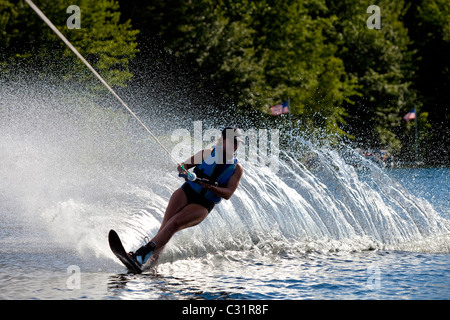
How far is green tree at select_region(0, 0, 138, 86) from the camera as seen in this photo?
89.6ft

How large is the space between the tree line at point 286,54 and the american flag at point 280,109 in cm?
102

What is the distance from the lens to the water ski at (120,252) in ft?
22.7

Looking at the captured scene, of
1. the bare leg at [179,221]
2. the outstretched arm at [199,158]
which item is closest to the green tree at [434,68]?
the outstretched arm at [199,158]

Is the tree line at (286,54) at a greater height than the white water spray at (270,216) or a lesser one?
greater

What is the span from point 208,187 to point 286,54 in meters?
30.3

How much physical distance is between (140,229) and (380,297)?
11.1ft

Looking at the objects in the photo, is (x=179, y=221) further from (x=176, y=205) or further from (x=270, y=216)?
(x=270, y=216)

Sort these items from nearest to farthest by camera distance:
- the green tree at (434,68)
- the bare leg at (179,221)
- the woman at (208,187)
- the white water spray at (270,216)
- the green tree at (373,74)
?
the bare leg at (179,221)
the woman at (208,187)
the white water spray at (270,216)
the green tree at (373,74)
the green tree at (434,68)

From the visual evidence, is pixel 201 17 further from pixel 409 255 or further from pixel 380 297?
pixel 380 297

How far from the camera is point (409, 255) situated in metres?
8.88

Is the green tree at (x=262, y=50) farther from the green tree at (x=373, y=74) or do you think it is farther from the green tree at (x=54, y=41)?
the green tree at (x=54, y=41)

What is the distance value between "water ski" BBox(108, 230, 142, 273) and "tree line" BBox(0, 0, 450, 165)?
A: 21.2 meters

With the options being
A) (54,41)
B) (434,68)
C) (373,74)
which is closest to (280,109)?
(54,41)
